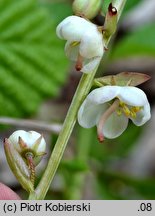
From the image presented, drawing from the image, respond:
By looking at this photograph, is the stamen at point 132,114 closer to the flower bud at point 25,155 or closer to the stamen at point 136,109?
the stamen at point 136,109

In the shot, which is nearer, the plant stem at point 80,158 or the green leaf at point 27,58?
the green leaf at point 27,58

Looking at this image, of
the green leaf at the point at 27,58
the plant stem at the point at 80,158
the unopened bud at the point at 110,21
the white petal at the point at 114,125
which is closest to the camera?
the unopened bud at the point at 110,21

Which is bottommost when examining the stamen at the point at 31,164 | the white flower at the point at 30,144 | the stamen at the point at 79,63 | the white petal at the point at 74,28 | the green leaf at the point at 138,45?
the green leaf at the point at 138,45

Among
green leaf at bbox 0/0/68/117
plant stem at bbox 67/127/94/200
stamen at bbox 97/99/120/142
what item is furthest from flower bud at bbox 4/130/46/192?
plant stem at bbox 67/127/94/200

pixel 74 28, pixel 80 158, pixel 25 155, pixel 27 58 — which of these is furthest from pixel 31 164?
pixel 80 158

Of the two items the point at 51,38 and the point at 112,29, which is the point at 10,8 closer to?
the point at 51,38

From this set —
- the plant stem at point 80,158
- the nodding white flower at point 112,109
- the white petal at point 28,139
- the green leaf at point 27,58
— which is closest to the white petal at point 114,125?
the nodding white flower at point 112,109

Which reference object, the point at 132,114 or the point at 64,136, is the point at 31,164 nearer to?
the point at 64,136

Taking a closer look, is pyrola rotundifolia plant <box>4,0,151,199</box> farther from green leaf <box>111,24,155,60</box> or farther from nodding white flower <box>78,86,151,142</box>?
green leaf <box>111,24,155,60</box>
